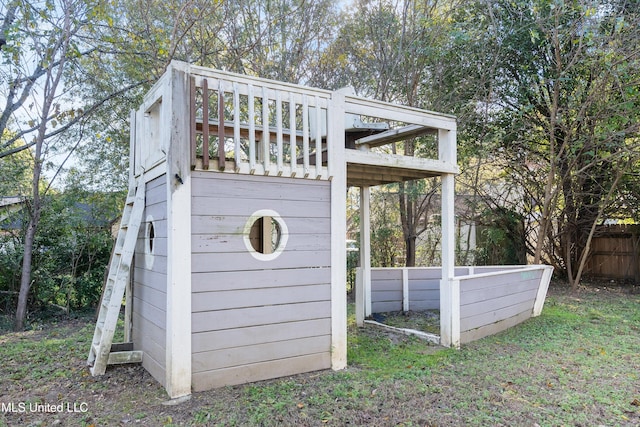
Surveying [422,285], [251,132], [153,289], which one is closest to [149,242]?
[153,289]

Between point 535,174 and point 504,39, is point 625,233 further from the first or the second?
point 504,39

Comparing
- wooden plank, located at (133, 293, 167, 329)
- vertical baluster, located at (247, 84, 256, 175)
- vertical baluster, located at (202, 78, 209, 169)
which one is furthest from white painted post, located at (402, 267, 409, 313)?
vertical baluster, located at (202, 78, 209, 169)

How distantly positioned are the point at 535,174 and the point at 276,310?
757 cm

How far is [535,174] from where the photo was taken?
914cm

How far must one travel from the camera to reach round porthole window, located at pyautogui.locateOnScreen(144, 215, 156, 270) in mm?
3876

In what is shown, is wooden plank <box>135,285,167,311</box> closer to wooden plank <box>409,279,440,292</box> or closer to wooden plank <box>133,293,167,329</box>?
wooden plank <box>133,293,167,329</box>

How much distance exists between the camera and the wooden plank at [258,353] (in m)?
3.36

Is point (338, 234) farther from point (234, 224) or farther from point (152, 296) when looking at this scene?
point (152, 296)

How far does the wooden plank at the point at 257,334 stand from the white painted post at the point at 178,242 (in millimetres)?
126

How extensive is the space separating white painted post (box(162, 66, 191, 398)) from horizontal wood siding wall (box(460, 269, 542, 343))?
311cm

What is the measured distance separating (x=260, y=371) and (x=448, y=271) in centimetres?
242

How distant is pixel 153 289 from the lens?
375 cm

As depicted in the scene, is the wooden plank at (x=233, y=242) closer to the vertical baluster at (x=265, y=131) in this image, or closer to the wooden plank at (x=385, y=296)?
the vertical baluster at (x=265, y=131)

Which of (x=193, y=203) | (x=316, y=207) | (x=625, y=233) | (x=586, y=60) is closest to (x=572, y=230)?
(x=625, y=233)
